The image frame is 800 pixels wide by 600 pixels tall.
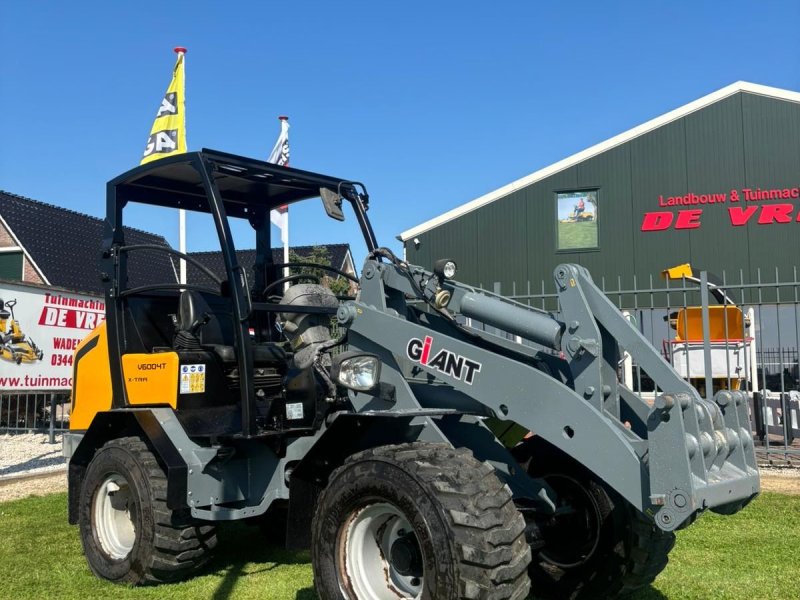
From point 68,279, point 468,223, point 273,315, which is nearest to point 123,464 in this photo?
point 273,315

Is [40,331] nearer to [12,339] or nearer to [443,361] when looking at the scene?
[12,339]

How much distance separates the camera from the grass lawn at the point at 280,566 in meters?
4.77

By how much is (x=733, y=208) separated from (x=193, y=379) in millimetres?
19540

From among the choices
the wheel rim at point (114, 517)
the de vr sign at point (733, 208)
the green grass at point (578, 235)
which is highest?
the de vr sign at point (733, 208)

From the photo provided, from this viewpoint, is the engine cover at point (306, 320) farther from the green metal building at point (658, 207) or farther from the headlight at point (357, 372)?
the green metal building at point (658, 207)

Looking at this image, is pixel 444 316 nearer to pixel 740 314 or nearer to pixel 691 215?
pixel 740 314

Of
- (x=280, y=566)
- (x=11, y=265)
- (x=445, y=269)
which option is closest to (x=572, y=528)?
(x=445, y=269)

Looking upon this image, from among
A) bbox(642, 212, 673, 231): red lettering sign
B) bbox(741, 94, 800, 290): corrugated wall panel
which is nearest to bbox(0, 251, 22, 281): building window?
bbox(642, 212, 673, 231): red lettering sign

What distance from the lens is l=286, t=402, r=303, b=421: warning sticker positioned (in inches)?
184

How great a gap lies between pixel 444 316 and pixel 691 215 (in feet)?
62.6

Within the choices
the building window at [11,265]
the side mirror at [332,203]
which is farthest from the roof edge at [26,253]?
the side mirror at [332,203]

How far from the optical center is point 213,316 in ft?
17.3

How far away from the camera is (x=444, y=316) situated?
4.29m

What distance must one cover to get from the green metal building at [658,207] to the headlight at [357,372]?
17.4m
